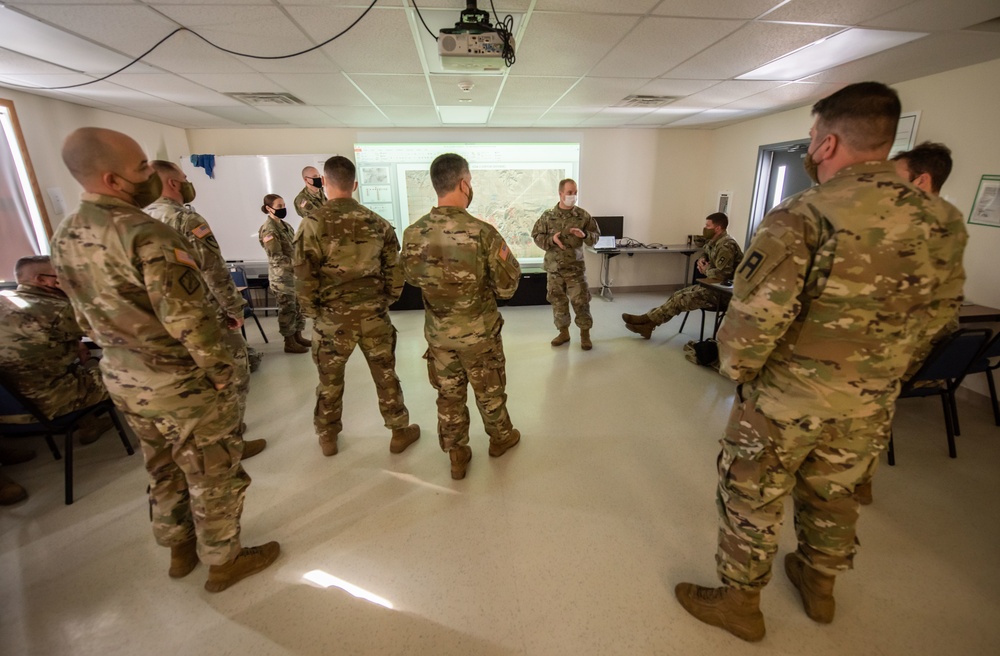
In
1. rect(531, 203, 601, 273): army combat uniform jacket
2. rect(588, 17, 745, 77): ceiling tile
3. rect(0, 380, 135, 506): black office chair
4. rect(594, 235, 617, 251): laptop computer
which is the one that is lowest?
rect(0, 380, 135, 506): black office chair

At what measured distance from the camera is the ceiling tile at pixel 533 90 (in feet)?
11.2

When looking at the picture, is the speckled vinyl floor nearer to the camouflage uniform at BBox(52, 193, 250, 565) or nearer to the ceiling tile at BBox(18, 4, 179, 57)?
the camouflage uniform at BBox(52, 193, 250, 565)

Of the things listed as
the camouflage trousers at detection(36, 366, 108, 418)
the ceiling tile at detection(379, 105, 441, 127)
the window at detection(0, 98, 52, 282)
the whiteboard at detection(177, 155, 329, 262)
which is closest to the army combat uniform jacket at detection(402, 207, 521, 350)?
the camouflage trousers at detection(36, 366, 108, 418)

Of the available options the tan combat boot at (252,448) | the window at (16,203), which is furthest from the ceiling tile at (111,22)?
the tan combat boot at (252,448)

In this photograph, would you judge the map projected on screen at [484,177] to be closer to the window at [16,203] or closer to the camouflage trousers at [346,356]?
the window at [16,203]

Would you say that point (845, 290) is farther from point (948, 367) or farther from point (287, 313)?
point (287, 313)

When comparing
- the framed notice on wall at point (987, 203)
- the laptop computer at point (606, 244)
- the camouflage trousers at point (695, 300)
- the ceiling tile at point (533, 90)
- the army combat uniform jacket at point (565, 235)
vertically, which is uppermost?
the ceiling tile at point (533, 90)

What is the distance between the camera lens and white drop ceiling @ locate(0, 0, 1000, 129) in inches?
81.7

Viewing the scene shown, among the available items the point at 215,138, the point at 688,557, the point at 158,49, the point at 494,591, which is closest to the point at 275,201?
the point at 158,49

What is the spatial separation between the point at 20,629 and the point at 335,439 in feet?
4.38

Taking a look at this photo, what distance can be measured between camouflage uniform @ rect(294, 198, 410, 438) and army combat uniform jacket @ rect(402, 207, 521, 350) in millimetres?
278

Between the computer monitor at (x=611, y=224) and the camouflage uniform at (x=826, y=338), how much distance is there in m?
5.22

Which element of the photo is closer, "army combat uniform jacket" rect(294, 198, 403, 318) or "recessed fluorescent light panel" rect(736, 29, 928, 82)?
"army combat uniform jacket" rect(294, 198, 403, 318)

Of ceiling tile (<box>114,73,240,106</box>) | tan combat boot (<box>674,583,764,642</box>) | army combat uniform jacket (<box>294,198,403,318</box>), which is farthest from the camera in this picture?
ceiling tile (<box>114,73,240,106</box>)
